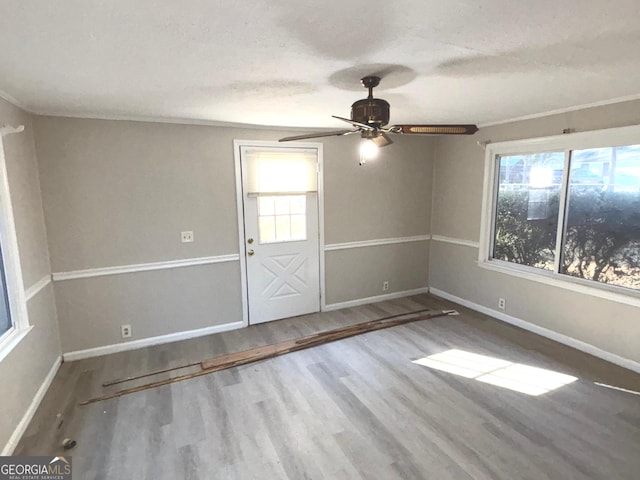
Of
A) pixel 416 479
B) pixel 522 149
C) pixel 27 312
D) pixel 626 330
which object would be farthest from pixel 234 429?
pixel 522 149

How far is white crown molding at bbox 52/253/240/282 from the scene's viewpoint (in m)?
3.28

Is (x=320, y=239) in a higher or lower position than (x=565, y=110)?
lower

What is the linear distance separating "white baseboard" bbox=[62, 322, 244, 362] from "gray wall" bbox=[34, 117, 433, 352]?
0.16 feet

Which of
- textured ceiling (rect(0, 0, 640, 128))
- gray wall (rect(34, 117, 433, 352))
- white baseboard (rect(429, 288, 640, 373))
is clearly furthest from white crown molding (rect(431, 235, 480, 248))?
textured ceiling (rect(0, 0, 640, 128))

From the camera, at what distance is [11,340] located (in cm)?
235

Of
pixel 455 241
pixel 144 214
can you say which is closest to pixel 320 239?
pixel 455 241

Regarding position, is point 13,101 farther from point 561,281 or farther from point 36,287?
point 561,281

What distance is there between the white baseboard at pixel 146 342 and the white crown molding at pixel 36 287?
30.8 inches

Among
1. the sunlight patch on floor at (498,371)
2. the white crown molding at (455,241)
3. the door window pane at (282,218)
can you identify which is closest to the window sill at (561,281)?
the white crown molding at (455,241)

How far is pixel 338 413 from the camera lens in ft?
8.40

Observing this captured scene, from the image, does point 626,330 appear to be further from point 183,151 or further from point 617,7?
point 183,151

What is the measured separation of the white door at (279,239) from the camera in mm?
4000

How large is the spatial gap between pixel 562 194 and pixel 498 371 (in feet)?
6.17

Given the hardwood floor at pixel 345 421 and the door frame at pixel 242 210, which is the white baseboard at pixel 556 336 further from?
the door frame at pixel 242 210
